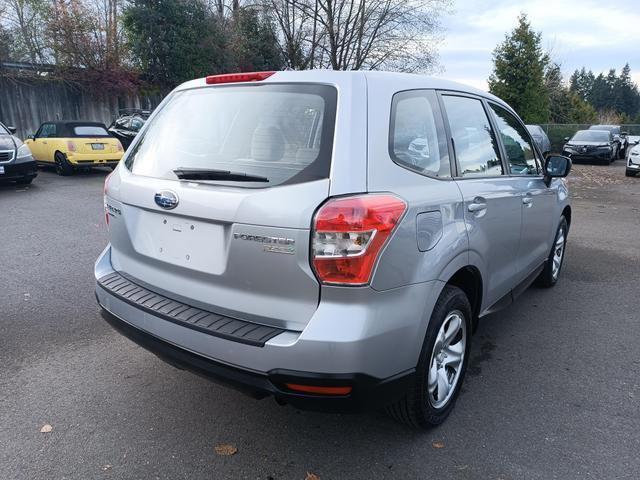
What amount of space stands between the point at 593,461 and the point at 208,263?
82.9 inches

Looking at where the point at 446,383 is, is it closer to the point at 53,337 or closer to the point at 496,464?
the point at 496,464

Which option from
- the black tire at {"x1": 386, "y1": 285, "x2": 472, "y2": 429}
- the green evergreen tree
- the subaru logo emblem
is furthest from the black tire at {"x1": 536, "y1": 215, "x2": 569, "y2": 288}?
the green evergreen tree

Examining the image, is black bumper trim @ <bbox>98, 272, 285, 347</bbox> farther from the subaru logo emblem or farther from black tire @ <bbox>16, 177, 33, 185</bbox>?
black tire @ <bbox>16, 177, 33, 185</bbox>

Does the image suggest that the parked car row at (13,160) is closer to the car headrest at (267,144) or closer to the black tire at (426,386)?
→ the car headrest at (267,144)

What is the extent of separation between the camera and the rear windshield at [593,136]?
20.3 m

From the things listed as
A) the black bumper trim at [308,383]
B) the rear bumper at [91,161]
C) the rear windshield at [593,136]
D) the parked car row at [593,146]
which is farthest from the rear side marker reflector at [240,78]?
the rear windshield at [593,136]

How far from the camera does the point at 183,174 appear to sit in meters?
2.44

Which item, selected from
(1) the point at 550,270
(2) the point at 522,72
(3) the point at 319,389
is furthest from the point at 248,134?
(2) the point at 522,72

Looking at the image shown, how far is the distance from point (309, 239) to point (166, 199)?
83 cm

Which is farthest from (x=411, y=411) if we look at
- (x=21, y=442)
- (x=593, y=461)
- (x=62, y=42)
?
(x=62, y=42)

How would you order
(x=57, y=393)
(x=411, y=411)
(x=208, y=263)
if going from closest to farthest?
(x=208, y=263)
(x=411, y=411)
(x=57, y=393)

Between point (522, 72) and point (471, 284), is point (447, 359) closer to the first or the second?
point (471, 284)

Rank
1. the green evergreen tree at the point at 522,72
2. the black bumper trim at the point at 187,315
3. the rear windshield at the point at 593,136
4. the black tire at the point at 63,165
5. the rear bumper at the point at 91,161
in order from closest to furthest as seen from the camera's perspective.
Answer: the black bumper trim at the point at 187,315, the rear bumper at the point at 91,161, the black tire at the point at 63,165, the rear windshield at the point at 593,136, the green evergreen tree at the point at 522,72

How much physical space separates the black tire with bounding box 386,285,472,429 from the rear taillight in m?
0.57
